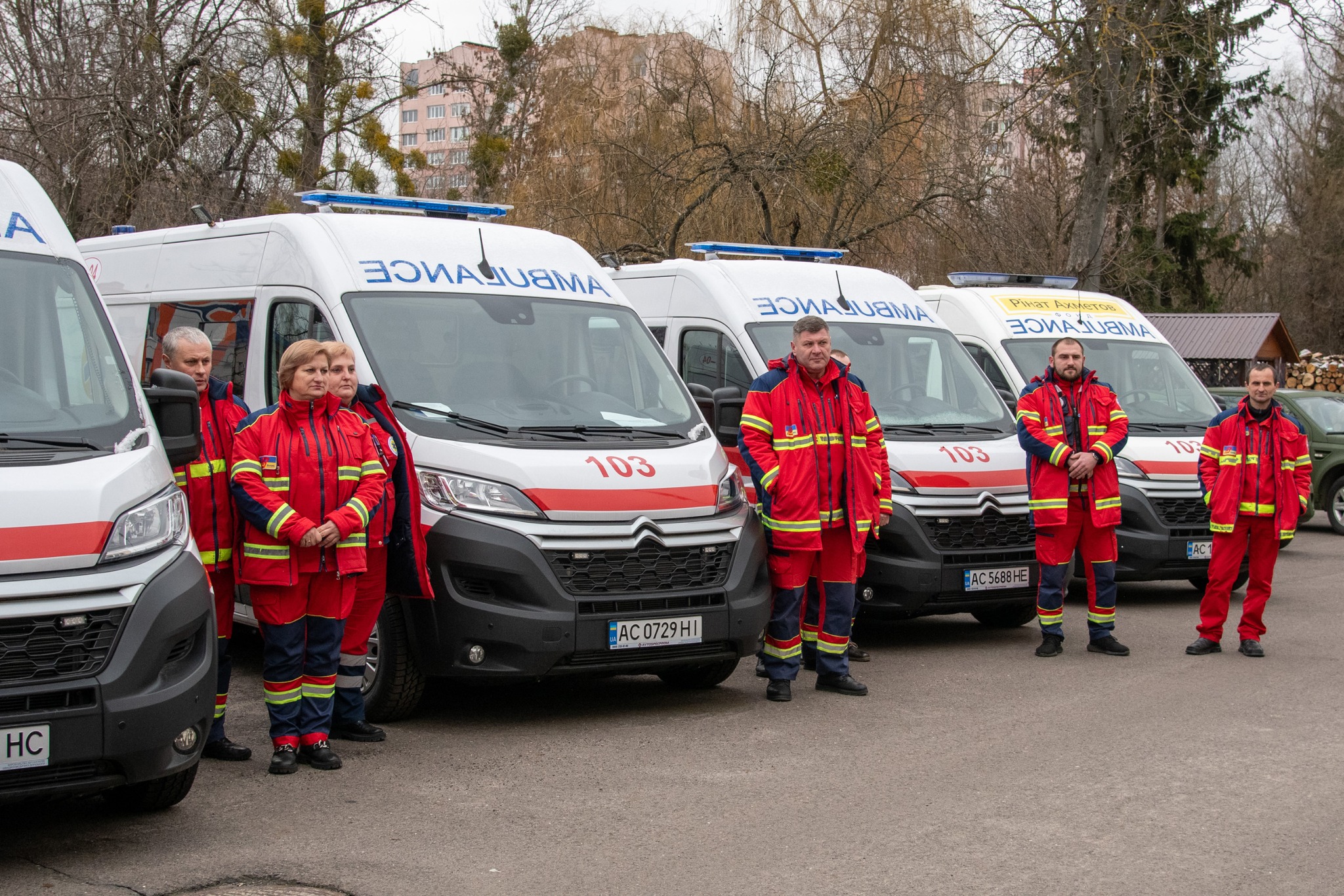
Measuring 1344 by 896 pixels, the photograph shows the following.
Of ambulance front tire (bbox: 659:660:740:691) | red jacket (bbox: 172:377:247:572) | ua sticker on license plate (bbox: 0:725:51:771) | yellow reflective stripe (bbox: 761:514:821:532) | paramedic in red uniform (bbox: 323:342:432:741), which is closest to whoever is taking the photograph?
ua sticker on license plate (bbox: 0:725:51:771)

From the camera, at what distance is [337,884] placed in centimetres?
474

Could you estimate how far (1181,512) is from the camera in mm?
10922

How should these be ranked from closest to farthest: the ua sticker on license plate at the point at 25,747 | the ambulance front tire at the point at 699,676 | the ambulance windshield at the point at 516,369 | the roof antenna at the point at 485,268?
1. the ua sticker on license plate at the point at 25,747
2. the ambulance windshield at the point at 516,369
3. the ambulance front tire at the point at 699,676
4. the roof antenna at the point at 485,268

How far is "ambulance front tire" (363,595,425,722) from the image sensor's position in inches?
270

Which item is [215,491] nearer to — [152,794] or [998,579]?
[152,794]

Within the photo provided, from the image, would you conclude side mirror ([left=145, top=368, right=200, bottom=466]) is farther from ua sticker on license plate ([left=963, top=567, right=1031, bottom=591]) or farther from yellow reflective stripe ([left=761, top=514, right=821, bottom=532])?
ua sticker on license plate ([left=963, top=567, right=1031, bottom=591])

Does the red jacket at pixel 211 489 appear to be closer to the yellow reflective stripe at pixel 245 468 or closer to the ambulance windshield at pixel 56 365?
the yellow reflective stripe at pixel 245 468

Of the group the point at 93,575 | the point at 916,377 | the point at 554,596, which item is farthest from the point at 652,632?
the point at 916,377

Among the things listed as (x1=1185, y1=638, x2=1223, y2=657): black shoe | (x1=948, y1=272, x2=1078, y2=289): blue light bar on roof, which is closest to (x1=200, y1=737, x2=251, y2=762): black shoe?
(x1=1185, y1=638, x2=1223, y2=657): black shoe

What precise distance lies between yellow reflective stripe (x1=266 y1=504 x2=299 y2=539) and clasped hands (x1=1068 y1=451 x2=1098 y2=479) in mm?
4915

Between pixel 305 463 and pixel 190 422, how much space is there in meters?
0.68

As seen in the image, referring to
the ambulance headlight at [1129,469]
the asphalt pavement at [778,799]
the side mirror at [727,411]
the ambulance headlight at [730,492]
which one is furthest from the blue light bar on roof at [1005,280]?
the ambulance headlight at [730,492]

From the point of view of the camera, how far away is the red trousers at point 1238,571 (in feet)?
29.8

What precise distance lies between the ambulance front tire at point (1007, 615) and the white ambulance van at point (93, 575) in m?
6.27
